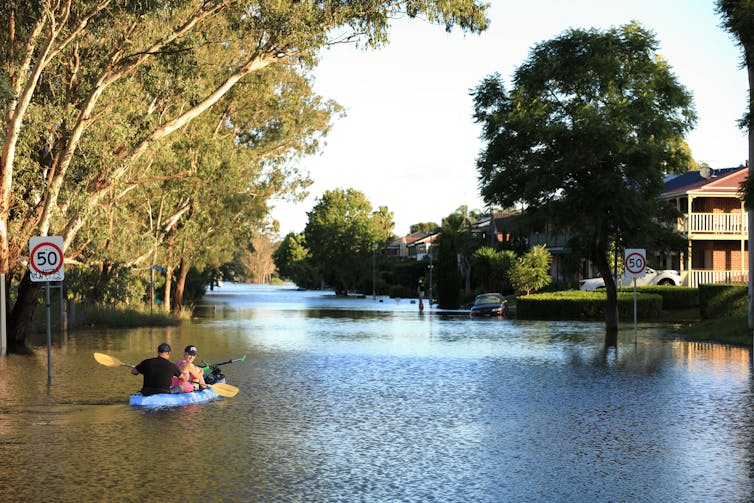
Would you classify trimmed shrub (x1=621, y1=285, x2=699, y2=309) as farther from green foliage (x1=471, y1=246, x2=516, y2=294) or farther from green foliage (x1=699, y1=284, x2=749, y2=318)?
green foliage (x1=471, y1=246, x2=516, y2=294)

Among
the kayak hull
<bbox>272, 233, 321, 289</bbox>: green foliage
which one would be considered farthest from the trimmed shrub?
<bbox>272, 233, 321, 289</bbox>: green foliage

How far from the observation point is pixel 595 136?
110ft

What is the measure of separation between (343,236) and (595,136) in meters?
93.8

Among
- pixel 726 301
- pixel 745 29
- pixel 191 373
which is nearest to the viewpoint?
pixel 191 373

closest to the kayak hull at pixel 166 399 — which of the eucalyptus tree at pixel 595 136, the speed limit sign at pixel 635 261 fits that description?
the speed limit sign at pixel 635 261

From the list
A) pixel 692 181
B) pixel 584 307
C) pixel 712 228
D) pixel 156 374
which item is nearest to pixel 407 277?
pixel 692 181

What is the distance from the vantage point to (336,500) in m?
8.07

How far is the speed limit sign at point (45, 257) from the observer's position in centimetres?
1869

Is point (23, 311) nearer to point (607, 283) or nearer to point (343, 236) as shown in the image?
point (607, 283)

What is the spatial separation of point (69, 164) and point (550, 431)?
65.1ft

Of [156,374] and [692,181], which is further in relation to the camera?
[692,181]

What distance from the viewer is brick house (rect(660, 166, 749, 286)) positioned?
184 feet

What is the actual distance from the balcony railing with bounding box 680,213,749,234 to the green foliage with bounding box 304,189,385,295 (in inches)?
2683

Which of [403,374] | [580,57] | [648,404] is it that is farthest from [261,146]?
[648,404]
